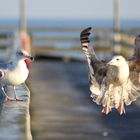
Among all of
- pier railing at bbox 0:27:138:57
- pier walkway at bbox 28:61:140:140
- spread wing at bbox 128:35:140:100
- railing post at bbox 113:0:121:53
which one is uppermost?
spread wing at bbox 128:35:140:100

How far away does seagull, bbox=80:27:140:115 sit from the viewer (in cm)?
953

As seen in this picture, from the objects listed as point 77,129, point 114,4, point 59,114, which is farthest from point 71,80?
point 114,4

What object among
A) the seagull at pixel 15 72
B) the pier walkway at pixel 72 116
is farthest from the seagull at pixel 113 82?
the pier walkway at pixel 72 116

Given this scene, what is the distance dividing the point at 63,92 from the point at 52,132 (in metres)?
6.25

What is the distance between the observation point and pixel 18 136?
6.95 metres

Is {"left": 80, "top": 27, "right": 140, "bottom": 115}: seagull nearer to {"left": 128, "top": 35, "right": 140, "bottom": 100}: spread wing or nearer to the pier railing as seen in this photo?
{"left": 128, "top": 35, "right": 140, "bottom": 100}: spread wing

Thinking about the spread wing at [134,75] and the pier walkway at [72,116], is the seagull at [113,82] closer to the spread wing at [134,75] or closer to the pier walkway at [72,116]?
the spread wing at [134,75]

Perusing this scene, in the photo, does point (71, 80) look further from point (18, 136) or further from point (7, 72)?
point (18, 136)

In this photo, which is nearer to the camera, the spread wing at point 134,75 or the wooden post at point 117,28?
the spread wing at point 134,75

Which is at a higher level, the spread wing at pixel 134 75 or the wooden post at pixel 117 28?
the spread wing at pixel 134 75

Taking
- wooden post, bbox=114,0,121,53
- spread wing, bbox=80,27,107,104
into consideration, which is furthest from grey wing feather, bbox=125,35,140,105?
wooden post, bbox=114,0,121,53

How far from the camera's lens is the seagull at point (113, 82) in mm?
9531

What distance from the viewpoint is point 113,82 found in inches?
382

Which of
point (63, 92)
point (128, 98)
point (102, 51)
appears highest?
point (128, 98)
